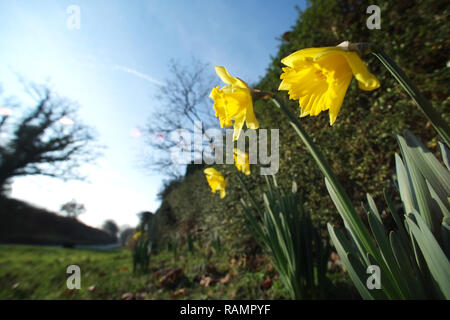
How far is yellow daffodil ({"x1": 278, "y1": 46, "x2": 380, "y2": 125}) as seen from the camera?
531mm

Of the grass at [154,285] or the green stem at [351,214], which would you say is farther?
the grass at [154,285]

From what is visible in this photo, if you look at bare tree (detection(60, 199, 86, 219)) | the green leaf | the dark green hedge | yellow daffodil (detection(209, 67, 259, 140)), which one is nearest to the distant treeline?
bare tree (detection(60, 199, 86, 219))

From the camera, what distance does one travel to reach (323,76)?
0.68 m

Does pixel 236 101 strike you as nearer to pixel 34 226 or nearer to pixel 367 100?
pixel 367 100

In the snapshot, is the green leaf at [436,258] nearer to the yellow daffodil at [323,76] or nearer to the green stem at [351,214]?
the green stem at [351,214]

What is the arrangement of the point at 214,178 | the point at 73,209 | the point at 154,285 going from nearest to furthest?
the point at 214,178
the point at 154,285
the point at 73,209

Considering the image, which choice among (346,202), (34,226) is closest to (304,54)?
(346,202)

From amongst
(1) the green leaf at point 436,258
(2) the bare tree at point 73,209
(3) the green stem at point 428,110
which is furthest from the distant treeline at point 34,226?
(3) the green stem at point 428,110

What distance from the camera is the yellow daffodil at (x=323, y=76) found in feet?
1.74

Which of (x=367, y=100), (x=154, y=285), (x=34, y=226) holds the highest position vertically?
(x=367, y=100)

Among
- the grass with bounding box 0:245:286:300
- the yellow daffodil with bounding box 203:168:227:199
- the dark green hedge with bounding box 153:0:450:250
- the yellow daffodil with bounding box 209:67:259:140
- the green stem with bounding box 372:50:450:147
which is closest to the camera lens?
the green stem with bounding box 372:50:450:147

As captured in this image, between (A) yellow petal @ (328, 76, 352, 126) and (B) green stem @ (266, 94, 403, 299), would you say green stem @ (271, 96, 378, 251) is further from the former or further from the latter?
(A) yellow petal @ (328, 76, 352, 126)

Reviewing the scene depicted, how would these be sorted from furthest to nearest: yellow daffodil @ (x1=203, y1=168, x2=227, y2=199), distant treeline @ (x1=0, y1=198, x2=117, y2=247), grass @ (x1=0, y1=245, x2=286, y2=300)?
1. distant treeline @ (x1=0, y1=198, x2=117, y2=247)
2. yellow daffodil @ (x1=203, y1=168, x2=227, y2=199)
3. grass @ (x1=0, y1=245, x2=286, y2=300)
